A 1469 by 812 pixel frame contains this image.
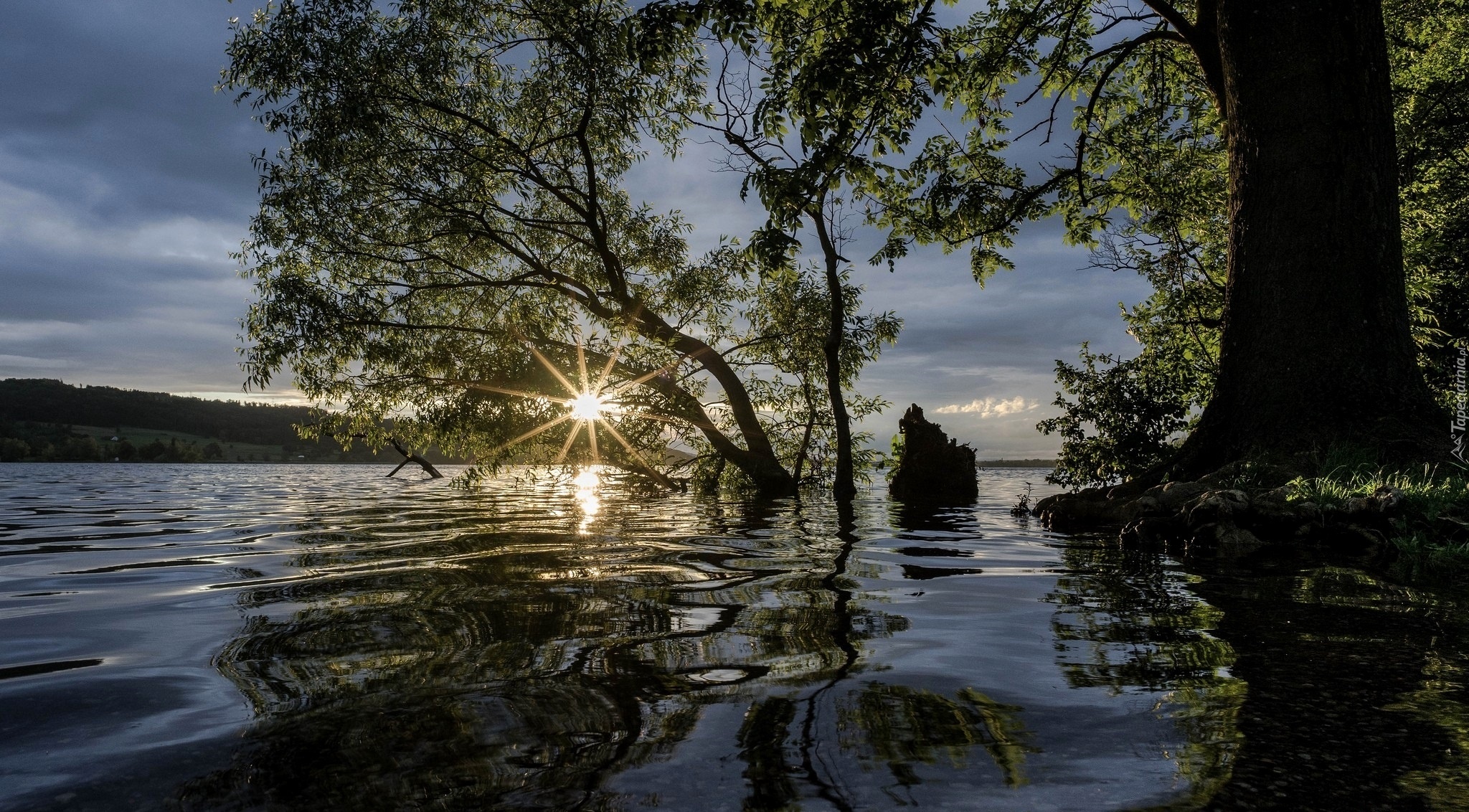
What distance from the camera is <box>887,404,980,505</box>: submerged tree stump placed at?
2234 cm

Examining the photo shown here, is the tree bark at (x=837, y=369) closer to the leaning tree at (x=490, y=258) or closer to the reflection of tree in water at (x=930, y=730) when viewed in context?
the leaning tree at (x=490, y=258)

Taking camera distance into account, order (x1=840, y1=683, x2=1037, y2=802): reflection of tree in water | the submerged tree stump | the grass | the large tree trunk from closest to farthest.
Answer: (x1=840, y1=683, x2=1037, y2=802): reflection of tree in water
the grass
the large tree trunk
the submerged tree stump

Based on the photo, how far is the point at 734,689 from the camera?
2732mm

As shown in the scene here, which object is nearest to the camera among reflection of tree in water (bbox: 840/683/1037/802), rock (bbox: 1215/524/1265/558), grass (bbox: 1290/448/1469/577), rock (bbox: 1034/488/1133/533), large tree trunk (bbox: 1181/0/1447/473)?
reflection of tree in water (bbox: 840/683/1037/802)

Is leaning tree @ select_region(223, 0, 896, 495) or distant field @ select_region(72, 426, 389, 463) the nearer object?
leaning tree @ select_region(223, 0, 896, 495)

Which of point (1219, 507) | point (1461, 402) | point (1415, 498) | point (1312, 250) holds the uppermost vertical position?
point (1312, 250)

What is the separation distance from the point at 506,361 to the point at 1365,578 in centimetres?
1611

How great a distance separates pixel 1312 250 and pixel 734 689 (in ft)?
33.0

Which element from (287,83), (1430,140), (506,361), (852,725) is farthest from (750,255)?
(1430,140)

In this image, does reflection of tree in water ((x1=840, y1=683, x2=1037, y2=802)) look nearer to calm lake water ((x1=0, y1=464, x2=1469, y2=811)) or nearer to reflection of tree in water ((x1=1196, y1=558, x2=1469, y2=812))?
calm lake water ((x1=0, y1=464, x2=1469, y2=811))

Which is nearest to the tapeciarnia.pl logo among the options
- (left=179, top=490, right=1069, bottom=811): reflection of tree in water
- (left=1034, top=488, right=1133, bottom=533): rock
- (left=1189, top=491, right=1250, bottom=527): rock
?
(left=1189, top=491, right=1250, bottom=527): rock

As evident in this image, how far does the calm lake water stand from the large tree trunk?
3.85 m

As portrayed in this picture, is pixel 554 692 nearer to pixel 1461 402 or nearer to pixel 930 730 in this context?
pixel 930 730

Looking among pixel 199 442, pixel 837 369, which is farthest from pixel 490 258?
pixel 199 442
